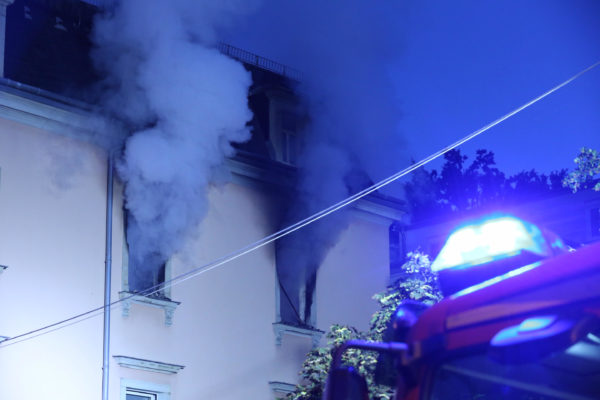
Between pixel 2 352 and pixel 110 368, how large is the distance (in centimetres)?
172

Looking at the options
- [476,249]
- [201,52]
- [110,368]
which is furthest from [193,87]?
[476,249]

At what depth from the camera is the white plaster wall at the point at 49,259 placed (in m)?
14.3

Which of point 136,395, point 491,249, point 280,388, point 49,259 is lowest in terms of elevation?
point 491,249

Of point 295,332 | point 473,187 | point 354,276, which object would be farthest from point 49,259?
point 473,187

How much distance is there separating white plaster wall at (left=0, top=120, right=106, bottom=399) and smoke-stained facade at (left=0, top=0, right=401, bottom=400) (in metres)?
0.02

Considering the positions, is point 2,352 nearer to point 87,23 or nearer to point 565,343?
point 87,23

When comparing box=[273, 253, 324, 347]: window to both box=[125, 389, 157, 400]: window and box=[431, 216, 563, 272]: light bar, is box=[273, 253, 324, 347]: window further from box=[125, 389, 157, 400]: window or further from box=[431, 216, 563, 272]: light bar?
box=[431, 216, 563, 272]: light bar

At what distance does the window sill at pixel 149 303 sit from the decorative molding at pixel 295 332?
223 cm

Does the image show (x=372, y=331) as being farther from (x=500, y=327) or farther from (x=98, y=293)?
(x=500, y=327)

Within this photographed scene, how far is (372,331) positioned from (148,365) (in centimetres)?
333

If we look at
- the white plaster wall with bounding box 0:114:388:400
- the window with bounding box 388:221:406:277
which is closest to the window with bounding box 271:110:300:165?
the white plaster wall with bounding box 0:114:388:400

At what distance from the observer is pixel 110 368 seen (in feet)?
49.9

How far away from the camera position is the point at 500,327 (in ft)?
13.5

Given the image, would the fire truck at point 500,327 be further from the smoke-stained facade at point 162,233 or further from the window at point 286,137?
the window at point 286,137
